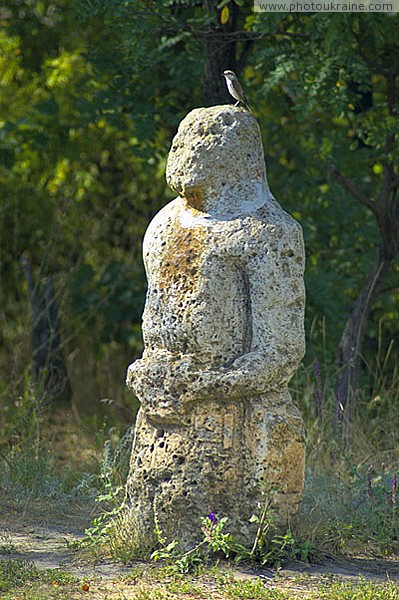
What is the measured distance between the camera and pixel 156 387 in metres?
5.11

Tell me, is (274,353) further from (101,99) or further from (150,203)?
(150,203)

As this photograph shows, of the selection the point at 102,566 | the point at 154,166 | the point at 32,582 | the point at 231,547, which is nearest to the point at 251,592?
the point at 231,547

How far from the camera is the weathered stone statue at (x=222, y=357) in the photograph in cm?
500

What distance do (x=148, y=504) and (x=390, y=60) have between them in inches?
182

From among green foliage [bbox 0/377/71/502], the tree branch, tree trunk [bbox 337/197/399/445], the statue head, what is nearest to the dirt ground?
green foliage [bbox 0/377/71/502]

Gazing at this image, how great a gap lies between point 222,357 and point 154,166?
520cm

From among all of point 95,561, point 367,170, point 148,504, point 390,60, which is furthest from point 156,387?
point 367,170

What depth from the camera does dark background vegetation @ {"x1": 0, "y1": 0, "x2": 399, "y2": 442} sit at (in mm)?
7785

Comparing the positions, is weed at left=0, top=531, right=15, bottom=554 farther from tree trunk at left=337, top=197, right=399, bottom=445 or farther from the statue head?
tree trunk at left=337, top=197, right=399, bottom=445

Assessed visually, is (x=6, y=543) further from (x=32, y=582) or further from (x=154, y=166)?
(x=154, y=166)

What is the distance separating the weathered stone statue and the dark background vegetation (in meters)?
1.36

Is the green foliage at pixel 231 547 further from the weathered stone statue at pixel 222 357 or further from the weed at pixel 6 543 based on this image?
the weed at pixel 6 543

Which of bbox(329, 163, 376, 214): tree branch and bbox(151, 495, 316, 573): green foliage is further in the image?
bbox(329, 163, 376, 214): tree branch

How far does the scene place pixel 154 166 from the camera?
9969 mm
